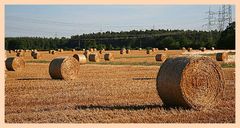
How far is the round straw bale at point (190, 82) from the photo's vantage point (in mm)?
8025

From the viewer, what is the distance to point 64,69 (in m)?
13.6

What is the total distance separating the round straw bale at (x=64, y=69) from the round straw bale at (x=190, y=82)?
5.71 metres

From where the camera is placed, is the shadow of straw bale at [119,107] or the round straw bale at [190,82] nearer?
the round straw bale at [190,82]

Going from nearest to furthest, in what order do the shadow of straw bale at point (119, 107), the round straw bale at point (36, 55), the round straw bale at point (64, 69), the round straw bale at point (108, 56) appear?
1. the shadow of straw bale at point (119, 107)
2. the round straw bale at point (64, 69)
3. the round straw bale at point (108, 56)
4. the round straw bale at point (36, 55)

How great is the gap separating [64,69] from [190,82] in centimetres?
609

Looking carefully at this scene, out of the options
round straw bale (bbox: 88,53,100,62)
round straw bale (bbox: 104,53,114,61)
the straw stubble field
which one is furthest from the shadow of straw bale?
round straw bale (bbox: 104,53,114,61)

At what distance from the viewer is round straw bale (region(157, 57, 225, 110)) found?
802 centimetres

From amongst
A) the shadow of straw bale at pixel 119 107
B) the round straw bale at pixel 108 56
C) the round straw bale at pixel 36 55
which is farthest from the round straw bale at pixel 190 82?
the round straw bale at pixel 36 55

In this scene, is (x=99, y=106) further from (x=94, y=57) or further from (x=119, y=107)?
(x=94, y=57)

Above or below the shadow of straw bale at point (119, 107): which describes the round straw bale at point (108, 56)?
above

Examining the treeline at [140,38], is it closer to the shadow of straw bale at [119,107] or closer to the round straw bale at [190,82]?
the round straw bale at [190,82]

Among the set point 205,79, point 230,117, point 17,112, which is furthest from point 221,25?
point 17,112

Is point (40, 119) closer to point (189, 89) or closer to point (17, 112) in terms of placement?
point (17, 112)

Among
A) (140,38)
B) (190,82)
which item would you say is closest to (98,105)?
(190,82)
